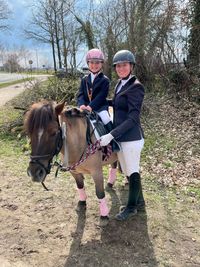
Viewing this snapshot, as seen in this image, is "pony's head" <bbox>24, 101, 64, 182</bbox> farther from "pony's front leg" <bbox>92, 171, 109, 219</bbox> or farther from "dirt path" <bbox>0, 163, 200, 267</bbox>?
"dirt path" <bbox>0, 163, 200, 267</bbox>

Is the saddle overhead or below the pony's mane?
below

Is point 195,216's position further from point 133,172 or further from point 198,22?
point 198,22

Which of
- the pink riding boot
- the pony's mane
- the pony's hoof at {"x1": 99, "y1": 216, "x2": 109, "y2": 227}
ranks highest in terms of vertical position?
the pony's mane

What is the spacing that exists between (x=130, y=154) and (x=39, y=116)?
125 centimetres

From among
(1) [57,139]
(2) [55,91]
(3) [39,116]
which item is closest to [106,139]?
(1) [57,139]

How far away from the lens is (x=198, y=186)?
482 cm

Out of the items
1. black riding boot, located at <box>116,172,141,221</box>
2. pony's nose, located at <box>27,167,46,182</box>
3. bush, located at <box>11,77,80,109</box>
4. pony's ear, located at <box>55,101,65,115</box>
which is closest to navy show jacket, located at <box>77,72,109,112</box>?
pony's ear, located at <box>55,101,65,115</box>

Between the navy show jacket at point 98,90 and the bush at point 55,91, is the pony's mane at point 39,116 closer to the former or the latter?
the navy show jacket at point 98,90

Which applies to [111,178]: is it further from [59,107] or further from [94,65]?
[59,107]

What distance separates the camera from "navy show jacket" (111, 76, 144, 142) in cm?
327

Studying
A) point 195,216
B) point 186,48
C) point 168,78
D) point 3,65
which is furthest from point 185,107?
point 3,65

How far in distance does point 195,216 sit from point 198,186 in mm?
948

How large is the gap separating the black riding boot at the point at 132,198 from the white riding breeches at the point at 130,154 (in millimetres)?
92

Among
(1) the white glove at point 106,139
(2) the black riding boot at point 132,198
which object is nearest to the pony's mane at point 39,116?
(1) the white glove at point 106,139
